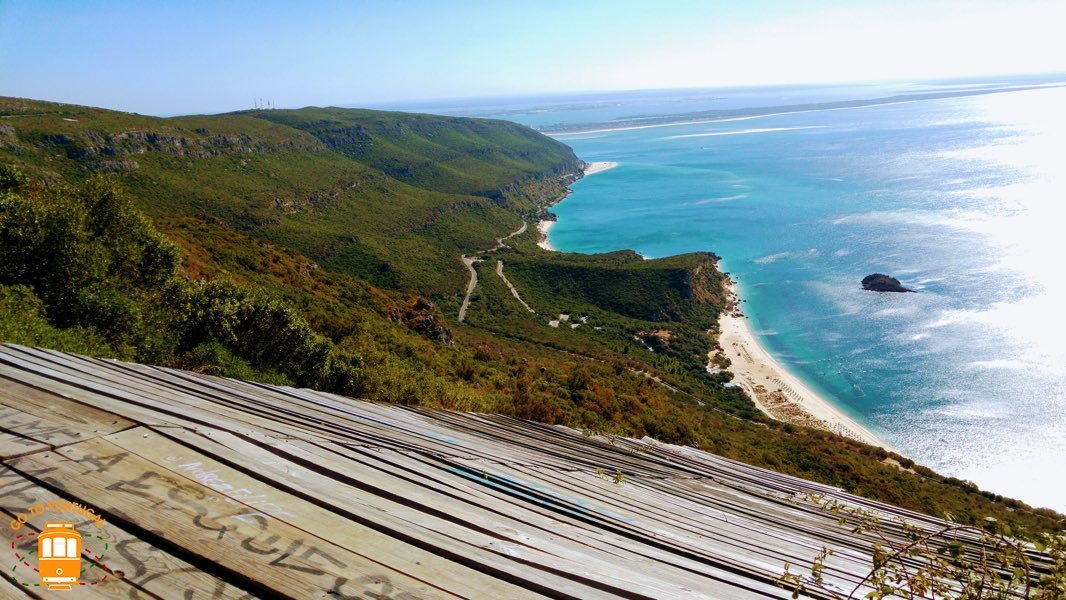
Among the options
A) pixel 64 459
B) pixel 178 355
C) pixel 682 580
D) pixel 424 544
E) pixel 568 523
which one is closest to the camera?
pixel 424 544

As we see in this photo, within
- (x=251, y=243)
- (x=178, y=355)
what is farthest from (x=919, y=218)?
(x=178, y=355)

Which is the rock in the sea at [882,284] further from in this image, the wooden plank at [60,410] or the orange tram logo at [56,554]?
the orange tram logo at [56,554]

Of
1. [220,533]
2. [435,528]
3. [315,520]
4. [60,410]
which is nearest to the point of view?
[220,533]

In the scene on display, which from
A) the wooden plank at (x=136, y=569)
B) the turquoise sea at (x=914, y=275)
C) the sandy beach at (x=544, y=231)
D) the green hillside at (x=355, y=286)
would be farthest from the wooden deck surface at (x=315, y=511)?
the sandy beach at (x=544, y=231)

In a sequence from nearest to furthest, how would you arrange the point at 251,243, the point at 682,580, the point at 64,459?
the point at 64,459, the point at 682,580, the point at 251,243

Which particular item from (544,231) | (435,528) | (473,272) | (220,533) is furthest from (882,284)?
(220,533)

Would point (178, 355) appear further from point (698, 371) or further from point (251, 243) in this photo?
point (698, 371)

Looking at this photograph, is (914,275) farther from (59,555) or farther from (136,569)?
(59,555)
